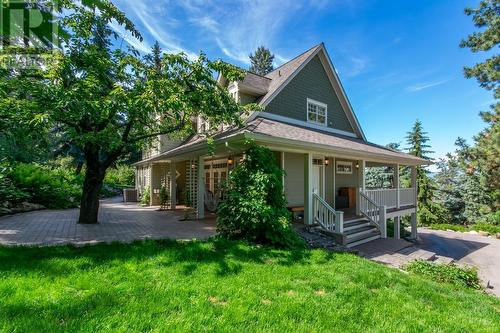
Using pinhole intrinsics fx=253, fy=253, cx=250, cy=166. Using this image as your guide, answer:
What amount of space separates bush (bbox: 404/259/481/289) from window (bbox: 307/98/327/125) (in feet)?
25.3

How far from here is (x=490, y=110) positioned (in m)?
15.8

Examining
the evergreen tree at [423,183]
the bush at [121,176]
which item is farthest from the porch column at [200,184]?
the bush at [121,176]

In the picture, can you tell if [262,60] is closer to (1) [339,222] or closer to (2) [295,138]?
(2) [295,138]

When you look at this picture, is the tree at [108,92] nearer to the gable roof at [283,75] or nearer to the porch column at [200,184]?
the porch column at [200,184]

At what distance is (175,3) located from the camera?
8734mm

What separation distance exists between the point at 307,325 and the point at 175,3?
393 inches

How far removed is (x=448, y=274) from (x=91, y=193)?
1015 cm

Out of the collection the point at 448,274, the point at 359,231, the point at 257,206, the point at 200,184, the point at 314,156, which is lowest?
the point at 448,274

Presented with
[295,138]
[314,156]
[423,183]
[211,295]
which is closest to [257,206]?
[295,138]

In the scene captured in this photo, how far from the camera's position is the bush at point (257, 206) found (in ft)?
20.7

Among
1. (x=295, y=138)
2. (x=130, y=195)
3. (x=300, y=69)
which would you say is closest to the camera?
(x=295, y=138)

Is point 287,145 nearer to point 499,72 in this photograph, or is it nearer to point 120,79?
point 120,79

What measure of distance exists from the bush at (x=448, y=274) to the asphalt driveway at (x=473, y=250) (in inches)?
72.7

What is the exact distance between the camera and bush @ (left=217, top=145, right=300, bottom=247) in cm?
631
